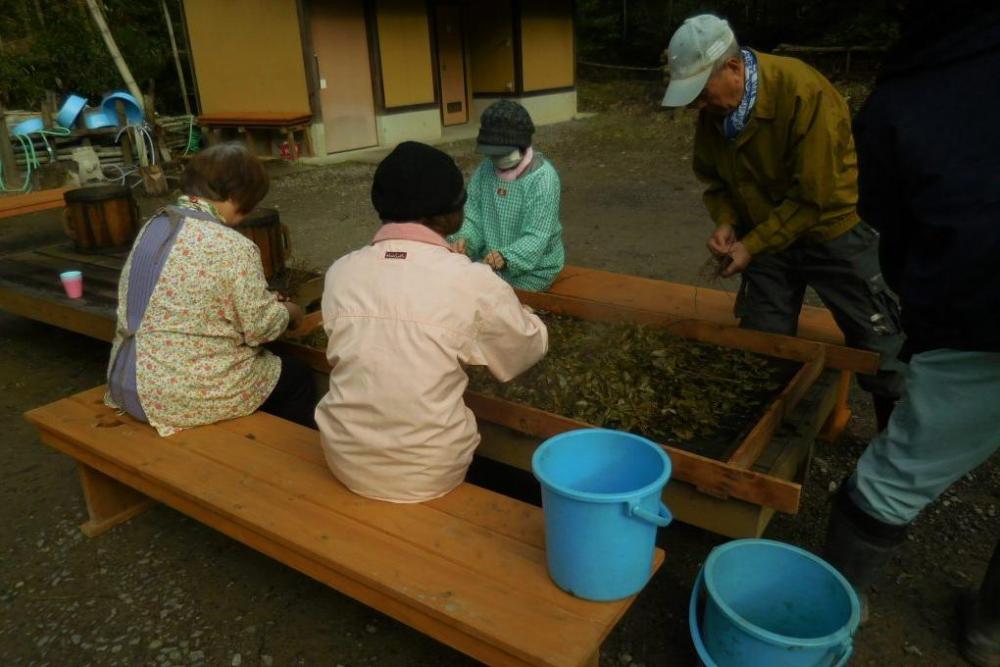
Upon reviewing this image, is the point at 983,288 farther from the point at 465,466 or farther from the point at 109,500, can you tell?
the point at 109,500

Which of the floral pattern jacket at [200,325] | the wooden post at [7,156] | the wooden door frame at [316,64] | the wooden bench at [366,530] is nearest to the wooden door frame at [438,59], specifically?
the wooden door frame at [316,64]

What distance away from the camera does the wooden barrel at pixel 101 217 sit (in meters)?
5.32

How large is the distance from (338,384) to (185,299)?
88 centimetres

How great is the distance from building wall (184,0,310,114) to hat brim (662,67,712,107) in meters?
10.9

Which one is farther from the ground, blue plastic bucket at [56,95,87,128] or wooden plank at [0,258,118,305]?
blue plastic bucket at [56,95,87,128]

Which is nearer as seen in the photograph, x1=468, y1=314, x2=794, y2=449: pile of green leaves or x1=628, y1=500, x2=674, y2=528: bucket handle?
x1=628, y1=500, x2=674, y2=528: bucket handle

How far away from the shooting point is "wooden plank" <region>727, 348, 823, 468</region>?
2.46 m

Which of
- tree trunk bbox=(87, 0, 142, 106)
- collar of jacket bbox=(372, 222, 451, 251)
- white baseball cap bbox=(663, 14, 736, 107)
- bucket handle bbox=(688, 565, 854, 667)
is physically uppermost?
tree trunk bbox=(87, 0, 142, 106)

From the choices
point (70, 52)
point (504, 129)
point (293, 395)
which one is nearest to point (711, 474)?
point (293, 395)

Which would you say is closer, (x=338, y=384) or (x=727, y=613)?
(x=727, y=613)

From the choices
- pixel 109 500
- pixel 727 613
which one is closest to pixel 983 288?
pixel 727 613

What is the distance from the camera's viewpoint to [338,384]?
2.28 meters

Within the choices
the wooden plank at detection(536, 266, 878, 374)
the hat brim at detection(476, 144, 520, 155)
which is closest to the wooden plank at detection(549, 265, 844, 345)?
the wooden plank at detection(536, 266, 878, 374)

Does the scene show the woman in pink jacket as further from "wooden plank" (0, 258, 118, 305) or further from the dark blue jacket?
"wooden plank" (0, 258, 118, 305)
